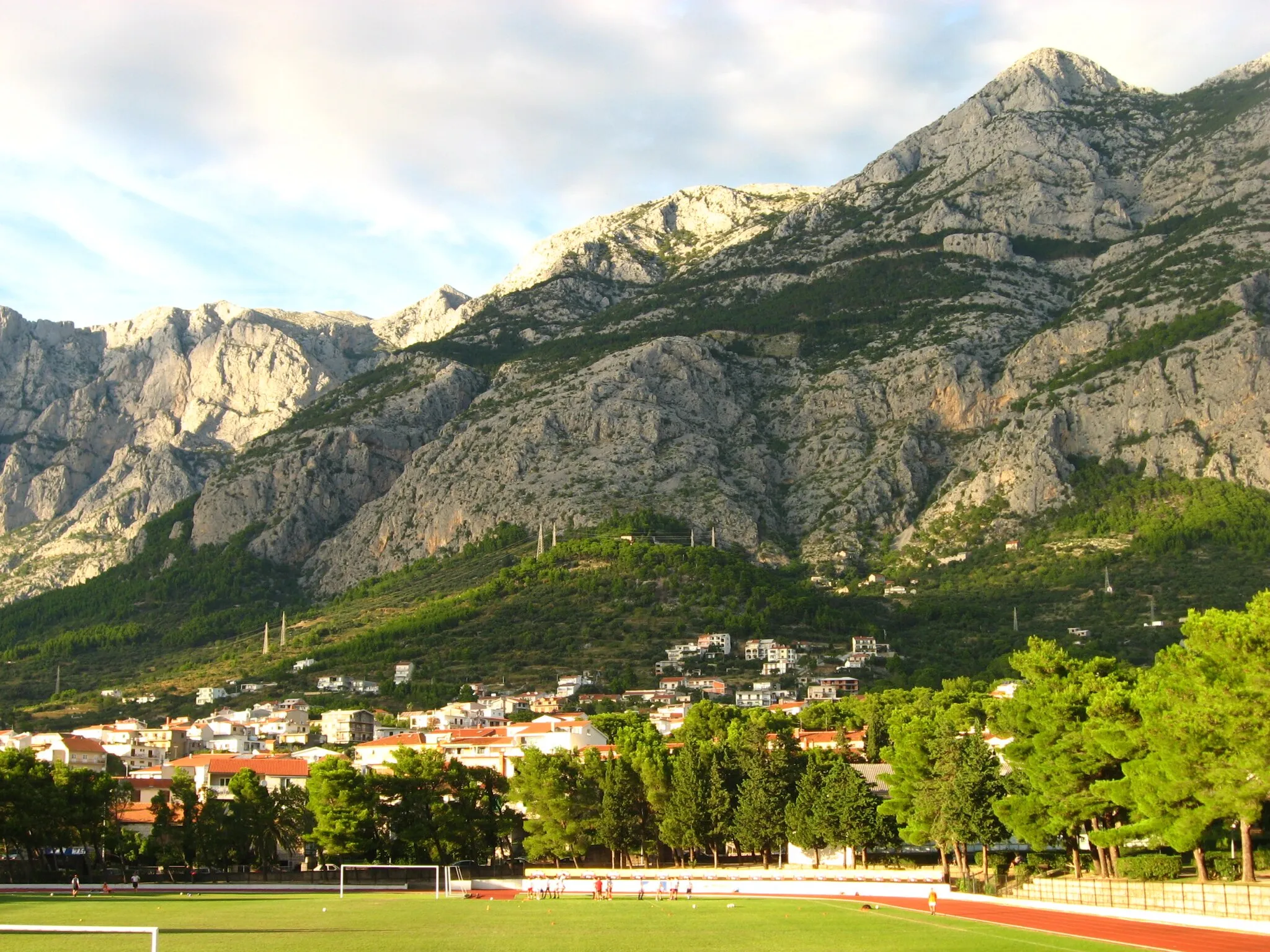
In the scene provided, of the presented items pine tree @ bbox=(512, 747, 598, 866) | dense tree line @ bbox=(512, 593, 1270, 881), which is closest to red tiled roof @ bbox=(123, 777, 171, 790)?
pine tree @ bbox=(512, 747, 598, 866)

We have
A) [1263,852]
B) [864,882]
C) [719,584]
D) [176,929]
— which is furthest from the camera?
[719,584]

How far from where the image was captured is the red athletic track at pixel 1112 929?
4241 centimetres

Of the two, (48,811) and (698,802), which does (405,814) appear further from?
(48,811)

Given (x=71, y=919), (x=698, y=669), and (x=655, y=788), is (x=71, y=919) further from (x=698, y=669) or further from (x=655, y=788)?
(x=698, y=669)

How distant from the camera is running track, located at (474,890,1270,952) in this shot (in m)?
42.4

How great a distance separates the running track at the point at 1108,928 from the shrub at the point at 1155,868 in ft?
10.7

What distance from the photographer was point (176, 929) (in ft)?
168

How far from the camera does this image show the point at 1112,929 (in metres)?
49.1

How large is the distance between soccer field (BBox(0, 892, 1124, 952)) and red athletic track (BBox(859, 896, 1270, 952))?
1.32 meters

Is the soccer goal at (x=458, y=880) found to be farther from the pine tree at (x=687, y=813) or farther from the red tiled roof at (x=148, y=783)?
the red tiled roof at (x=148, y=783)

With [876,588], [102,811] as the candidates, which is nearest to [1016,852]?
[102,811]

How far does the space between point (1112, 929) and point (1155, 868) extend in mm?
10317

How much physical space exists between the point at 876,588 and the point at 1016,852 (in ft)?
363

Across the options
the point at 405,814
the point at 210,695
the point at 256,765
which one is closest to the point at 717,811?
the point at 405,814
